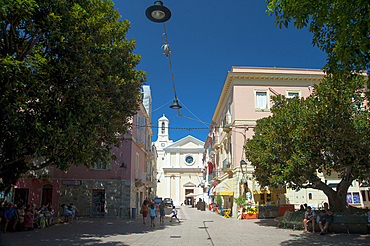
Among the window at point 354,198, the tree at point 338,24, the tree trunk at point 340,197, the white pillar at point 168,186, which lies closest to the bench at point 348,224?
the tree trunk at point 340,197

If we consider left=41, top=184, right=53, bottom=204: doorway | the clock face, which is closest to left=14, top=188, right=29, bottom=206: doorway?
left=41, top=184, right=53, bottom=204: doorway

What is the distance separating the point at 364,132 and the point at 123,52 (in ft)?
37.8

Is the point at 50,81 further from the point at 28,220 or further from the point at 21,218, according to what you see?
the point at 28,220

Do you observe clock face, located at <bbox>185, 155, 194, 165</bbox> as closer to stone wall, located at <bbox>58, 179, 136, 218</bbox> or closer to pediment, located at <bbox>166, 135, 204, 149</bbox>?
pediment, located at <bbox>166, 135, 204, 149</bbox>

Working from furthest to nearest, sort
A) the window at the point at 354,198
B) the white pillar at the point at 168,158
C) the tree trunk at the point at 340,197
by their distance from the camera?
the white pillar at the point at 168,158, the window at the point at 354,198, the tree trunk at the point at 340,197

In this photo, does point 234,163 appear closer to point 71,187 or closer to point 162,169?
point 71,187

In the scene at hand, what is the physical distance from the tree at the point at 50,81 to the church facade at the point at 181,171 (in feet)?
176

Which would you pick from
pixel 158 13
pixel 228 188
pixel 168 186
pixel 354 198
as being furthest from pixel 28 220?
pixel 168 186

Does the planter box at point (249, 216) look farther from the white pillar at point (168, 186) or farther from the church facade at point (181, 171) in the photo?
the white pillar at point (168, 186)

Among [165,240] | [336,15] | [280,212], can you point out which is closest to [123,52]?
[165,240]

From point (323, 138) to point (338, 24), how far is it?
767 cm

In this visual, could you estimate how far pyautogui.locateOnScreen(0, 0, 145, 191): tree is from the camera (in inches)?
385

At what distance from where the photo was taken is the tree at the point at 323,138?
1366 cm

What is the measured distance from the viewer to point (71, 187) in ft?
77.3
